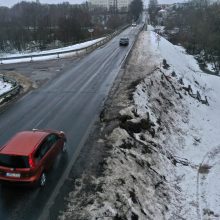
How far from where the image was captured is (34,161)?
12.9 m

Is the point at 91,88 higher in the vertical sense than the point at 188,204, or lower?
higher

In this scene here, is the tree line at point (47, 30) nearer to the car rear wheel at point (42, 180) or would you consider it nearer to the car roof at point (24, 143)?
the car roof at point (24, 143)

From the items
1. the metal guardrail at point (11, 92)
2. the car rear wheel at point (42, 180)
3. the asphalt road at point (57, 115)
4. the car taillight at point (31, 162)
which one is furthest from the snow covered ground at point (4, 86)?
the car taillight at point (31, 162)

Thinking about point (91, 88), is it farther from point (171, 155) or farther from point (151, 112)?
point (171, 155)

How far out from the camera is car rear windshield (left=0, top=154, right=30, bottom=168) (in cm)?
1273

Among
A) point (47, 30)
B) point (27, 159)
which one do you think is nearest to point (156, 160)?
point (27, 159)

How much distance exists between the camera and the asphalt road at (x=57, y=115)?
12781mm

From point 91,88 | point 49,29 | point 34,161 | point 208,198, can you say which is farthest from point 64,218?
point 49,29

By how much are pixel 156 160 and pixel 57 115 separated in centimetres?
686

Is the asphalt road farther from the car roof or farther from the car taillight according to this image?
the car roof

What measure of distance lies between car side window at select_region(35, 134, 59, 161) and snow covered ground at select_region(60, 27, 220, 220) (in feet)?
5.82

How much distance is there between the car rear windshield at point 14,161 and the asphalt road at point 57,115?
1.13m

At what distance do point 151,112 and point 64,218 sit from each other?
43.7 feet

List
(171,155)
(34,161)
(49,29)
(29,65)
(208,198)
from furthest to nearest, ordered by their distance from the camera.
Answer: (49,29)
(29,65)
(171,155)
(208,198)
(34,161)
